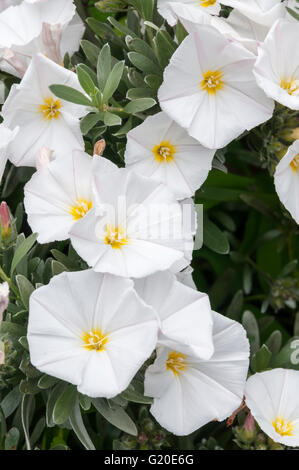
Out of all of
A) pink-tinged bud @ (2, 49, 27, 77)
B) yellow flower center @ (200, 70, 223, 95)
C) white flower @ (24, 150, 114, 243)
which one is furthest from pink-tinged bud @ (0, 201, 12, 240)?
yellow flower center @ (200, 70, 223, 95)

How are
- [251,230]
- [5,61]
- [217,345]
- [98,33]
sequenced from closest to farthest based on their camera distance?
1. [217,345]
2. [5,61]
3. [98,33]
4. [251,230]

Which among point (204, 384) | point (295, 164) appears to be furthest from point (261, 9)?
point (204, 384)

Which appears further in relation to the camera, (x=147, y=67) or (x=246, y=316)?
(x=246, y=316)

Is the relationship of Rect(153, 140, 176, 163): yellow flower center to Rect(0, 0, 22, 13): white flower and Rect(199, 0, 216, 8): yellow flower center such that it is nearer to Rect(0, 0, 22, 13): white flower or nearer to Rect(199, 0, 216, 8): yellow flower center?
Rect(199, 0, 216, 8): yellow flower center

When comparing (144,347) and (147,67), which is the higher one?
(147,67)
